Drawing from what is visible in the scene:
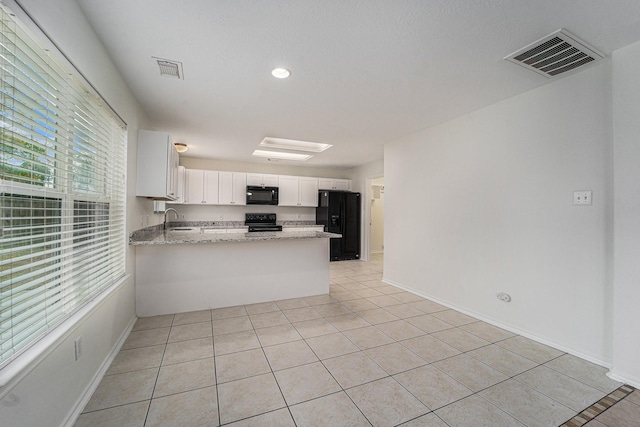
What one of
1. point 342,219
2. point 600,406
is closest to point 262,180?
point 342,219

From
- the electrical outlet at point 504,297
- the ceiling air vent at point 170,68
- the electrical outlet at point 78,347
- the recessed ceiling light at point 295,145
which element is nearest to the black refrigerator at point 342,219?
the recessed ceiling light at point 295,145

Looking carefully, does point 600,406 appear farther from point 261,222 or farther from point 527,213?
point 261,222

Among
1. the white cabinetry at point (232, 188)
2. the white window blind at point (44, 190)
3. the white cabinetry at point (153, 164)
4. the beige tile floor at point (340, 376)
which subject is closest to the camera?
the white window blind at point (44, 190)

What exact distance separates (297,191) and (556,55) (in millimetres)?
5089

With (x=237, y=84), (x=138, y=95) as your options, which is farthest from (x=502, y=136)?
(x=138, y=95)

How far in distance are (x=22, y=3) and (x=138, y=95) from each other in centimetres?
185

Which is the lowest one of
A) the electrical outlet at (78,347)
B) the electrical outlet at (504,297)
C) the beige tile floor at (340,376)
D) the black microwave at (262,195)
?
the beige tile floor at (340,376)

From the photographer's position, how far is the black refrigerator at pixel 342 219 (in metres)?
6.45

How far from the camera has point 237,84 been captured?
2.57 metres

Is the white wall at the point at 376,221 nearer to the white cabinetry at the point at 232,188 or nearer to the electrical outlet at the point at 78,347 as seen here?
the white cabinetry at the point at 232,188

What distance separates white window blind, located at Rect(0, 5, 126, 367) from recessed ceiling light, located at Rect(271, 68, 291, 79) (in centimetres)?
133

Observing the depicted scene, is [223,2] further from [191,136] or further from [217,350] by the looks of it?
[191,136]

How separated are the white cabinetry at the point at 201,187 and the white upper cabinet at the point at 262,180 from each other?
2.35 feet

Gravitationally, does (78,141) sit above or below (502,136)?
below
